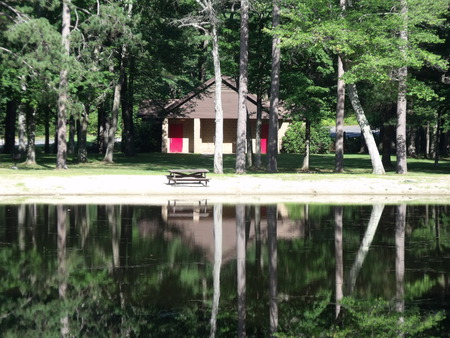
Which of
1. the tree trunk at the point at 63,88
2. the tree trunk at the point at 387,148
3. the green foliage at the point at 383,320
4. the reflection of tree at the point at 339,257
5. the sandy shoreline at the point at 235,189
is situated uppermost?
the tree trunk at the point at 63,88

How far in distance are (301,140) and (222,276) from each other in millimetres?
55869

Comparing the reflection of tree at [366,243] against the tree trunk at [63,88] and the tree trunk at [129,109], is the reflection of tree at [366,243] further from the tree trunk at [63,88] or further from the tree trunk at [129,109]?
the tree trunk at [129,109]

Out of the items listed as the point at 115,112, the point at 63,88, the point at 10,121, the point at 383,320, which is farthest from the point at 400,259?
the point at 10,121

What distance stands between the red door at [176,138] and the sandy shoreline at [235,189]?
33.2 meters

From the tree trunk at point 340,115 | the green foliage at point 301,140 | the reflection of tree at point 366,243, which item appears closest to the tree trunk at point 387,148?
the tree trunk at point 340,115

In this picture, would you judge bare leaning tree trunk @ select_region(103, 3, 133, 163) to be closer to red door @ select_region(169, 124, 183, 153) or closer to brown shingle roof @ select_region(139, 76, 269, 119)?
brown shingle roof @ select_region(139, 76, 269, 119)

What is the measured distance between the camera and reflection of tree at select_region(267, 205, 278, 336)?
10.0m

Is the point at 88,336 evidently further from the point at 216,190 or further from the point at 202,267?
the point at 216,190

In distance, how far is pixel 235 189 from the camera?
31391 mm

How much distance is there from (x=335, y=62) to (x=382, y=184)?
45.3ft

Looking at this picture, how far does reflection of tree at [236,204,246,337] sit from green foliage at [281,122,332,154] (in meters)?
44.5

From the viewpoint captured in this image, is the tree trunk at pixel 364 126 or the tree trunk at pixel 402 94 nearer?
the tree trunk at pixel 402 94

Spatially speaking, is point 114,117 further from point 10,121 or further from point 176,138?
point 176,138

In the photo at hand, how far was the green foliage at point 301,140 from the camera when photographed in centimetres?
6744
